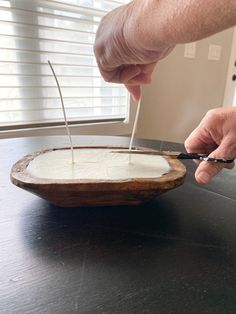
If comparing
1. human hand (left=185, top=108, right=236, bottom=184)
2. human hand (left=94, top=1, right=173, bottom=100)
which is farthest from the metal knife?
human hand (left=94, top=1, right=173, bottom=100)

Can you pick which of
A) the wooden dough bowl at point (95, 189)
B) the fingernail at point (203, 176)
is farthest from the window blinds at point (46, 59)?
the fingernail at point (203, 176)

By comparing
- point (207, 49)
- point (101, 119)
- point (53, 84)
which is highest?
point (207, 49)

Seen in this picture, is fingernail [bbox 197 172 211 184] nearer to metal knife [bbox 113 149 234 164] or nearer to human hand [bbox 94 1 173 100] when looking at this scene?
metal knife [bbox 113 149 234 164]

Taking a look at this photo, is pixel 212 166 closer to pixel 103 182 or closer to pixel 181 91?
pixel 103 182

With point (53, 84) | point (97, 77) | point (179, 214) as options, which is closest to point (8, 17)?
point (53, 84)

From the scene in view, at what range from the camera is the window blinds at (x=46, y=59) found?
1237mm

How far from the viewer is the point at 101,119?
1.61 metres

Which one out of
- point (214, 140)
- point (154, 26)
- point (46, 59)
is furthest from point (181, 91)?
point (154, 26)

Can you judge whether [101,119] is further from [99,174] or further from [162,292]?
[162,292]

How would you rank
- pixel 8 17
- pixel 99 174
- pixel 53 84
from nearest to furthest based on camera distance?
pixel 99 174, pixel 8 17, pixel 53 84

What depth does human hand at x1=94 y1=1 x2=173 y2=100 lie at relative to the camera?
1.28 feet

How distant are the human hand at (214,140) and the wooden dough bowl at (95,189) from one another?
0.07 meters

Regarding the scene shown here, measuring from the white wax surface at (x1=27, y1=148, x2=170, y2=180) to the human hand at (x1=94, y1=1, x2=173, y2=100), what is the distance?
0.61 ft

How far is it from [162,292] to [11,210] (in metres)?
0.30
